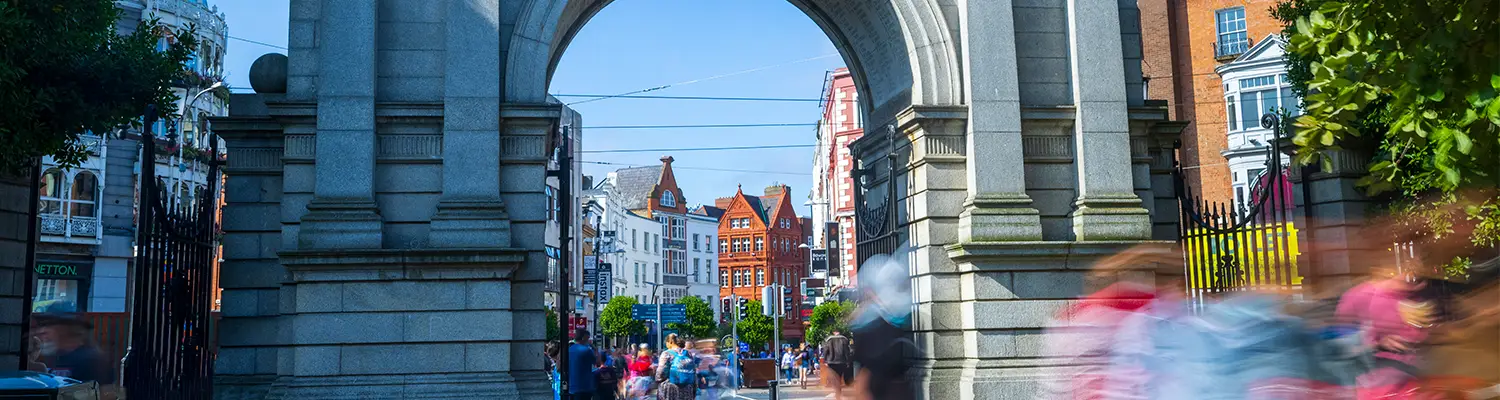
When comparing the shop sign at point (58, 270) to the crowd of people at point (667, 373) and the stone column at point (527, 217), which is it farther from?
the stone column at point (527, 217)

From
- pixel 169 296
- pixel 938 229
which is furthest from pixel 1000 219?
pixel 169 296

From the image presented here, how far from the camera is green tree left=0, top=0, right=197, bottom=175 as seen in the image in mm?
13258

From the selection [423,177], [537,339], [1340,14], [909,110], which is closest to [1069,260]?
[909,110]

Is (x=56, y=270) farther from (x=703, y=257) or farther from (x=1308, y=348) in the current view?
(x=703, y=257)

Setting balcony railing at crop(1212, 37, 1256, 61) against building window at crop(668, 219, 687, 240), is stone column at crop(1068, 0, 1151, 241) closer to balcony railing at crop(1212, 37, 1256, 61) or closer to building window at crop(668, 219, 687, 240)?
balcony railing at crop(1212, 37, 1256, 61)

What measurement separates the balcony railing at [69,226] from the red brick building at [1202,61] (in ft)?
115

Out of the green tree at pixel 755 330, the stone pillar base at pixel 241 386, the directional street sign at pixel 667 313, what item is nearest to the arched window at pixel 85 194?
the directional street sign at pixel 667 313

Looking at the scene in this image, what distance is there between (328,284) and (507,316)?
202 cm

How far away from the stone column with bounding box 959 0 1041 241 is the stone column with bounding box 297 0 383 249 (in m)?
7.00

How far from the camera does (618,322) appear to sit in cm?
8438

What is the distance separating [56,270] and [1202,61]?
3786cm

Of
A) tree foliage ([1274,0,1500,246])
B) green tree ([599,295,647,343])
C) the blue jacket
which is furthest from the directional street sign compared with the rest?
tree foliage ([1274,0,1500,246])

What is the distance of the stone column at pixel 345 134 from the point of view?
14461mm

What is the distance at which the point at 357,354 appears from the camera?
47.0 feet
